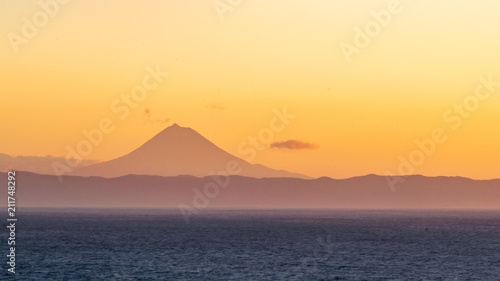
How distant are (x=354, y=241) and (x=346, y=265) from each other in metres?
47.7

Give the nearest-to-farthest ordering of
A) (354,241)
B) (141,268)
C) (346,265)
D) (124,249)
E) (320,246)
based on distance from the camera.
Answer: (141,268) → (346,265) → (124,249) → (320,246) → (354,241)

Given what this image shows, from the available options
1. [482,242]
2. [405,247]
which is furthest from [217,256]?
[482,242]

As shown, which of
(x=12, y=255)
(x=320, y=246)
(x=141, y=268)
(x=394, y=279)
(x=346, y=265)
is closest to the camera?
(x=394, y=279)

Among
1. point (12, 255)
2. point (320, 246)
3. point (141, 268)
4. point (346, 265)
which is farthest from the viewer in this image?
point (320, 246)

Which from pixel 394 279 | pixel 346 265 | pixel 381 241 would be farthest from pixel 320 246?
pixel 394 279

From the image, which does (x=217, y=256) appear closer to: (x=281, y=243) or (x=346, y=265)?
(x=346, y=265)

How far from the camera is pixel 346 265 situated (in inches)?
3661

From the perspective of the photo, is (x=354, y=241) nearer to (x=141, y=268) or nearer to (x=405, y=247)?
(x=405, y=247)

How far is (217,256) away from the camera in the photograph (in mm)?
102875

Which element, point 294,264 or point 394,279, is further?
point 294,264

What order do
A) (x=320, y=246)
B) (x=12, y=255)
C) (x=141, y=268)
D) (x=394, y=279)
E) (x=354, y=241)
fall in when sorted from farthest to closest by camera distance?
1. (x=354, y=241)
2. (x=320, y=246)
3. (x=12, y=255)
4. (x=141, y=268)
5. (x=394, y=279)

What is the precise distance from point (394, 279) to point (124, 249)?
51.3 metres

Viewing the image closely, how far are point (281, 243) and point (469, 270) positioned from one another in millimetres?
47524

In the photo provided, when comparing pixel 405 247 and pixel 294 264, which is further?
pixel 405 247
